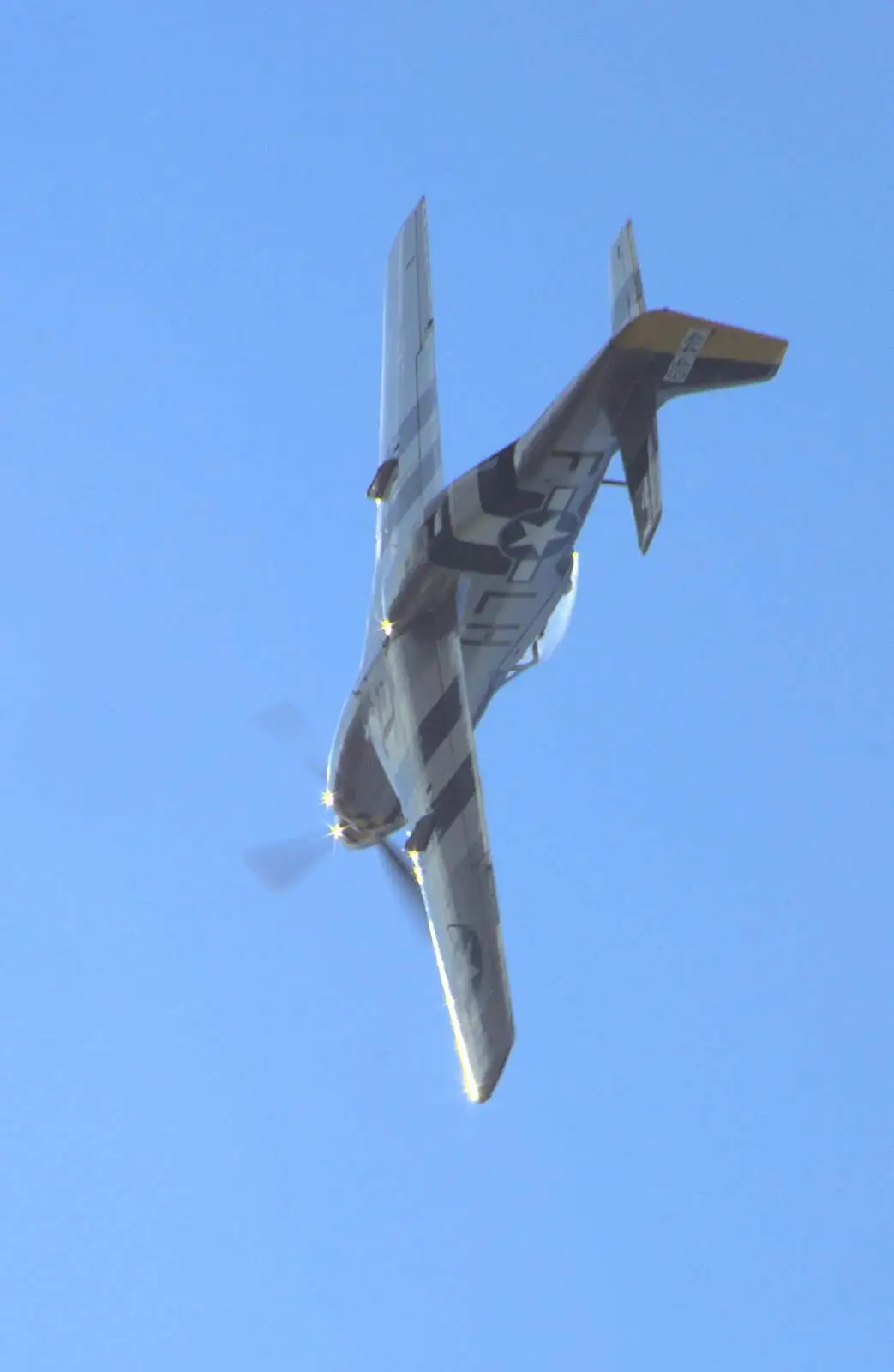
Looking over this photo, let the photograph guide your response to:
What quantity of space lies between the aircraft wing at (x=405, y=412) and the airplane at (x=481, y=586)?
74 millimetres

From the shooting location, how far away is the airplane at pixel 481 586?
25469 millimetres

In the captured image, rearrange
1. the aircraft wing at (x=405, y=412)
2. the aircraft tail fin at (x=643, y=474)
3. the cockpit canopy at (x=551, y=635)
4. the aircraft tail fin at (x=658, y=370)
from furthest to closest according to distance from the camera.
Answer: the cockpit canopy at (x=551, y=635) → the aircraft wing at (x=405, y=412) → the aircraft tail fin at (x=643, y=474) → the aircraft tail fin at (x=658, y=370)

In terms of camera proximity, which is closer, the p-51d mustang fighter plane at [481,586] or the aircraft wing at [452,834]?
the p-51d mustang fighter plane at [481,586]

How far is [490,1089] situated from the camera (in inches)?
1022

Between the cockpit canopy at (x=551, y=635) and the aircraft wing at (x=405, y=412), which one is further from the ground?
the aircraft wing at (x=405, y=412)

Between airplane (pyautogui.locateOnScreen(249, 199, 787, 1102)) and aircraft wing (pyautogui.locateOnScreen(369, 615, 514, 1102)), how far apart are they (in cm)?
2

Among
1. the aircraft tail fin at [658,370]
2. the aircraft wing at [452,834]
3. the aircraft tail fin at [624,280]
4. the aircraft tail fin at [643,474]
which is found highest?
the aircraft tail fin at [624,280]

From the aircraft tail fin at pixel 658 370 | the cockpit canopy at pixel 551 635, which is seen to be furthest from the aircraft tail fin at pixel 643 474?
the cockpit canopy at pixel 551 635

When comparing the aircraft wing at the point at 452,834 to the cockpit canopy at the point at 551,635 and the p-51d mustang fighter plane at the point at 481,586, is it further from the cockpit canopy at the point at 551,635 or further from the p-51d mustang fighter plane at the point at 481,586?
the cockpit canopy at the point at 551,635

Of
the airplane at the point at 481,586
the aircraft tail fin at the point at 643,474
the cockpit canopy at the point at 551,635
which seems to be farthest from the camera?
the cockpit canopy at the point at 551,635

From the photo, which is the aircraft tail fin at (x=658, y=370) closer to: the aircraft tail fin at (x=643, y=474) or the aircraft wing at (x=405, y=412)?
the aircraft tail fin at (x=643, y=474)

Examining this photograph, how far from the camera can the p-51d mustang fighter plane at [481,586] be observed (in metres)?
25.5

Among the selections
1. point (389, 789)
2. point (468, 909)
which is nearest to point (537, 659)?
point (389, 789)

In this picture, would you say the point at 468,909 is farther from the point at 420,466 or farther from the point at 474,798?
the point at 420,466
